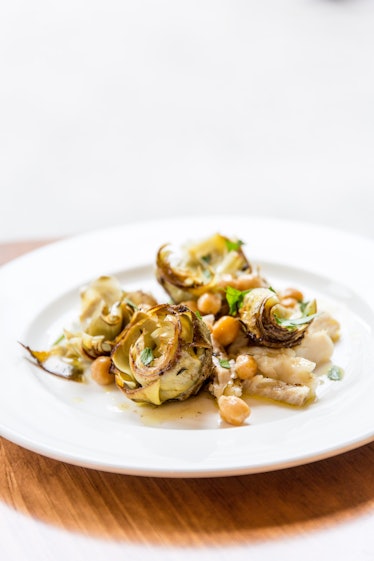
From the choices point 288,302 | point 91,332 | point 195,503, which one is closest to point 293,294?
point 288,302

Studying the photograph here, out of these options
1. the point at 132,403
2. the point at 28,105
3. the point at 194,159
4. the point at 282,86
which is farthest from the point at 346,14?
the point at 132,403

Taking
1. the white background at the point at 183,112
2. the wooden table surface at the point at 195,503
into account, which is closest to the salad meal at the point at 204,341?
the wooden table surface at the point at 195,503

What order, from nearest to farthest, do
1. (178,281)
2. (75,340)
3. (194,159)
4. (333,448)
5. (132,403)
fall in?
(333,448) < (132,403) < (75,340) < (178,281) < (194,159)

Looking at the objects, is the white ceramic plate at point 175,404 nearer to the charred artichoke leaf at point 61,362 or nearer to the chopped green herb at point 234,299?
the charred artichoke leaf at point 61,362

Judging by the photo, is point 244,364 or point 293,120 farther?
point 293,120

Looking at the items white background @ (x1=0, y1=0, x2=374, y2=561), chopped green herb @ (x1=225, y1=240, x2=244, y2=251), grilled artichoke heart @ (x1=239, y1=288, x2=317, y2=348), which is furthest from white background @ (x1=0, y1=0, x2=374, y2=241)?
grilled artichoke heart @ (x1=239, y1=288, x2=317, y2=348)

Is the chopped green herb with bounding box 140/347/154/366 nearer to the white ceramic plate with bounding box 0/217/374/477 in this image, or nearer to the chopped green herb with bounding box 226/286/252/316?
the white ceramic plate with bounding box 0/217/374/477

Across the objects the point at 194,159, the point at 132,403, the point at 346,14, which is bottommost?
the point at 194,159

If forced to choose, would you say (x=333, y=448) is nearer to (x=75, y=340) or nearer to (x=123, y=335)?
(x=123, y=335)
